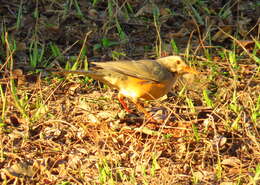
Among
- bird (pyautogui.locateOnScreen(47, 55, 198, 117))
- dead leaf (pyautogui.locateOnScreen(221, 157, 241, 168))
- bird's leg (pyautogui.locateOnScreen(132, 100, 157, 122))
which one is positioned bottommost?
dead leaf (pyautogui.locateOnScreen(221, 157, 241, 168))

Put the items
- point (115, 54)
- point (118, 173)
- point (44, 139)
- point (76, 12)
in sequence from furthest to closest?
1. point (76, 12)
2. point (115, 54)
3. point (44, 139)
4. point (118, 173)

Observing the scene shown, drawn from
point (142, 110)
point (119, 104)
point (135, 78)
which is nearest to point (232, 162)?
point (142, 110)

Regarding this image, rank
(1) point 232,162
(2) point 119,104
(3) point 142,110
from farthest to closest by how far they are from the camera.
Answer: (2) point 119,104, (3) point 142,110, (1) point 232,162

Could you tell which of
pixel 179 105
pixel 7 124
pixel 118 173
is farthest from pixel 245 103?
pixel 7 124

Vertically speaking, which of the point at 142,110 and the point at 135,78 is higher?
the point at 135,78

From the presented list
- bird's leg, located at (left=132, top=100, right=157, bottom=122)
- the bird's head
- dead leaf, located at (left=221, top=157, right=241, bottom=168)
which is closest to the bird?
bird's leg, located at (left=132, top=100, right=157, bottom=122)

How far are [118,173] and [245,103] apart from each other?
172 centimetres

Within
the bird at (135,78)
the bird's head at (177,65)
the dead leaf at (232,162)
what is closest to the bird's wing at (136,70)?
the bird at (135,78)

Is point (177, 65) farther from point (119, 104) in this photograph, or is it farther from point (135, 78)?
point (119, 104)

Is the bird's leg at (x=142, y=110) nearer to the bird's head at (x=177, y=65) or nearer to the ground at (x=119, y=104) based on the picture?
the ground at (x=119, y=104)

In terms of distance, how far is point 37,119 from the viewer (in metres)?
5.25

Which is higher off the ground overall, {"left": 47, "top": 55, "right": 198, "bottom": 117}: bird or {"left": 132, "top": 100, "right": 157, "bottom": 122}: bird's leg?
{"left": 47, "top": 55, "right": 198, "bottom": 117}: bird

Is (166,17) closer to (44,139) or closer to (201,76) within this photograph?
(201,76)

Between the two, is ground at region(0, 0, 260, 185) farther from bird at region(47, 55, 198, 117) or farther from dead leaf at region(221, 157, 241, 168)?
bird at region(47, 55, 198, 117)
